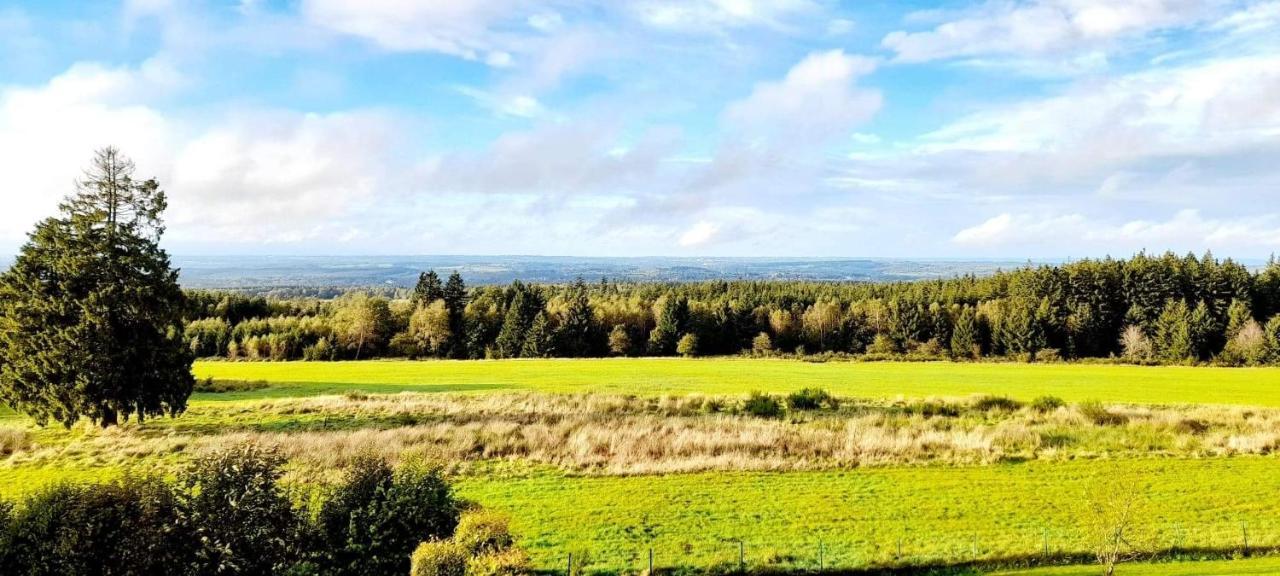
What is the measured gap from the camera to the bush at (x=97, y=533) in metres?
12.2

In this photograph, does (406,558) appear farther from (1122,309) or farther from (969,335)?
(1122,309)

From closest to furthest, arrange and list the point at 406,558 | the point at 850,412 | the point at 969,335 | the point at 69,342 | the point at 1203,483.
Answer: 1. the point at 406,558
2. the point at 1203,483
3. the point at 69,342
4. the point at 850,412
5. the point at 969,335

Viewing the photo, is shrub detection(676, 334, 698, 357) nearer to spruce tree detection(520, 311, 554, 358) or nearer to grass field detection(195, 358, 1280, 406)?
grass field detection(195, 358, 1280, 406)

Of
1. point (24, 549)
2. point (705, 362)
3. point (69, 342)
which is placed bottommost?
point (705, 362)

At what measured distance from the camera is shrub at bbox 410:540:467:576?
11523 millimetres

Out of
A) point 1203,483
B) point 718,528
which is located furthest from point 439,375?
point 1203,483

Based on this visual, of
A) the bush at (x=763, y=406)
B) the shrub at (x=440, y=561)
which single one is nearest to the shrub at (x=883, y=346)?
the bush at (x=763, y=406)

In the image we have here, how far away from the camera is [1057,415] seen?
→ 116 ft

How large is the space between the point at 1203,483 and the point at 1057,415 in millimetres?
12404

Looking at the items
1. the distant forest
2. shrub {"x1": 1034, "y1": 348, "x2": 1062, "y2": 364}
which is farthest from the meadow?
the distant forest

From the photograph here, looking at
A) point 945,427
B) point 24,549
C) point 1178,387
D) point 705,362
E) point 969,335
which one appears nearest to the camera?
point 24,549

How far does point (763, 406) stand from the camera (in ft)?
122

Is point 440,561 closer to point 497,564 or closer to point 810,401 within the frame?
point 497,564

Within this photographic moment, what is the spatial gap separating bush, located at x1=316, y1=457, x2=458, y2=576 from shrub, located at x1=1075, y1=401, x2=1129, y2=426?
1345 inches
